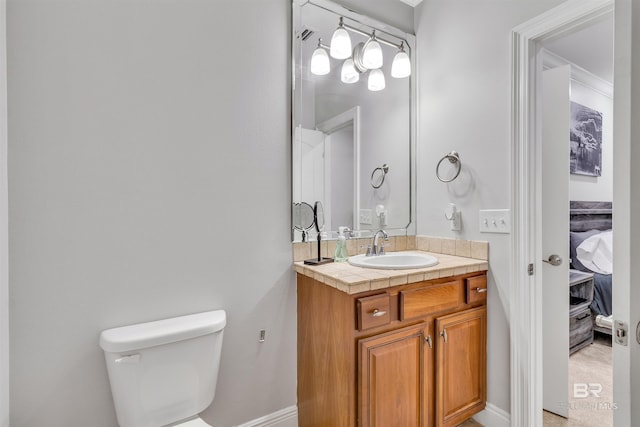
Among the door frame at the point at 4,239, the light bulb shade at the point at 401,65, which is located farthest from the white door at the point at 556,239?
the door frame at the point at 4,239

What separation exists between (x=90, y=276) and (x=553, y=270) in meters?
2.30

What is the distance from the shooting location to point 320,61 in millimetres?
1848

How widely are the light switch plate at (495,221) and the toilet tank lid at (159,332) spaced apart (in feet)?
4.59

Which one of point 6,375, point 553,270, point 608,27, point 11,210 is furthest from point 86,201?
point 608,27

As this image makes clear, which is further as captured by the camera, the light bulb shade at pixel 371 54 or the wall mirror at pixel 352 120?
the light bulb shade at pixel 371 54

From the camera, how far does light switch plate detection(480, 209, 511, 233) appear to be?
164cm

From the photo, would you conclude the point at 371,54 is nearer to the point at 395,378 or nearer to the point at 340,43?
the point at 340,43

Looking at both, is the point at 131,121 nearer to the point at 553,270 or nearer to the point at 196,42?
the point at 196,42

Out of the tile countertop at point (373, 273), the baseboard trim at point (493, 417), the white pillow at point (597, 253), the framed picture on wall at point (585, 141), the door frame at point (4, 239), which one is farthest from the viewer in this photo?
the framed picture on wall at point (585, 141)

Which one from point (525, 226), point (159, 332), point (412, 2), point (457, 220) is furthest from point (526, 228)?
point (159, 332)

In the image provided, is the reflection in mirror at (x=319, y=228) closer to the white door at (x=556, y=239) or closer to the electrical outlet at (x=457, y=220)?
the electrical outlet at (x=457, y=220)

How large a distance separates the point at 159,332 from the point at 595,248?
3503mm

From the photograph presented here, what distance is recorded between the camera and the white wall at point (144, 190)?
1187mm

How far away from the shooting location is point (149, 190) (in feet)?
4.54
